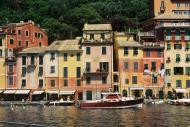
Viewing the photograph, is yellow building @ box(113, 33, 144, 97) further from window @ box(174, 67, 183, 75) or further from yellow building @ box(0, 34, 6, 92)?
yellow building @ box(0, 34, 6, 92)

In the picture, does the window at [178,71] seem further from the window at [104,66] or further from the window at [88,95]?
the window at [88,95]

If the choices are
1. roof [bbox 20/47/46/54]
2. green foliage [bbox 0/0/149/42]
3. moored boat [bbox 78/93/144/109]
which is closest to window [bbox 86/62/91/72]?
roof [bbox 20/47/46/54]

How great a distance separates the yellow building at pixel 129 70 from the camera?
99250 mm

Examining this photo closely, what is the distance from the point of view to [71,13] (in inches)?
5005

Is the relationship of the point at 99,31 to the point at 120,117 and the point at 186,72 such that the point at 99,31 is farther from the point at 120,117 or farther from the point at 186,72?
the point at 120,117

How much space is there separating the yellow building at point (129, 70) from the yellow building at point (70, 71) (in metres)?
6.69

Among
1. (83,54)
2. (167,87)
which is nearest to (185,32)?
(167,87)

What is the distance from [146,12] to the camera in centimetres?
13325

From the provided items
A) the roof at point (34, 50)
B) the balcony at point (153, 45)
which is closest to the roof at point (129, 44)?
the balcony at point (153, 45)

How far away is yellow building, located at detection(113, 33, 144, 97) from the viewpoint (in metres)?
99.2

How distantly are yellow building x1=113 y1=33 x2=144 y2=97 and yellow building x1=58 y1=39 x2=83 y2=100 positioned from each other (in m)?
6.69

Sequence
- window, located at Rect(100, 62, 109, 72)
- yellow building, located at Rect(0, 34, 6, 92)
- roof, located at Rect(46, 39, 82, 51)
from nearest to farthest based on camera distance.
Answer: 1. window, located at Rect(100, 62, 109, 72)
2. roof, located at Rect(46, 39, 82, 51)
3. yellow building, located at Rect(0, 34, 6, 92)

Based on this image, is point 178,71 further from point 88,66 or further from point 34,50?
point 34,50

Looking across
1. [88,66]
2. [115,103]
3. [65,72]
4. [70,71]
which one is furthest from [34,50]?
[115,103]
